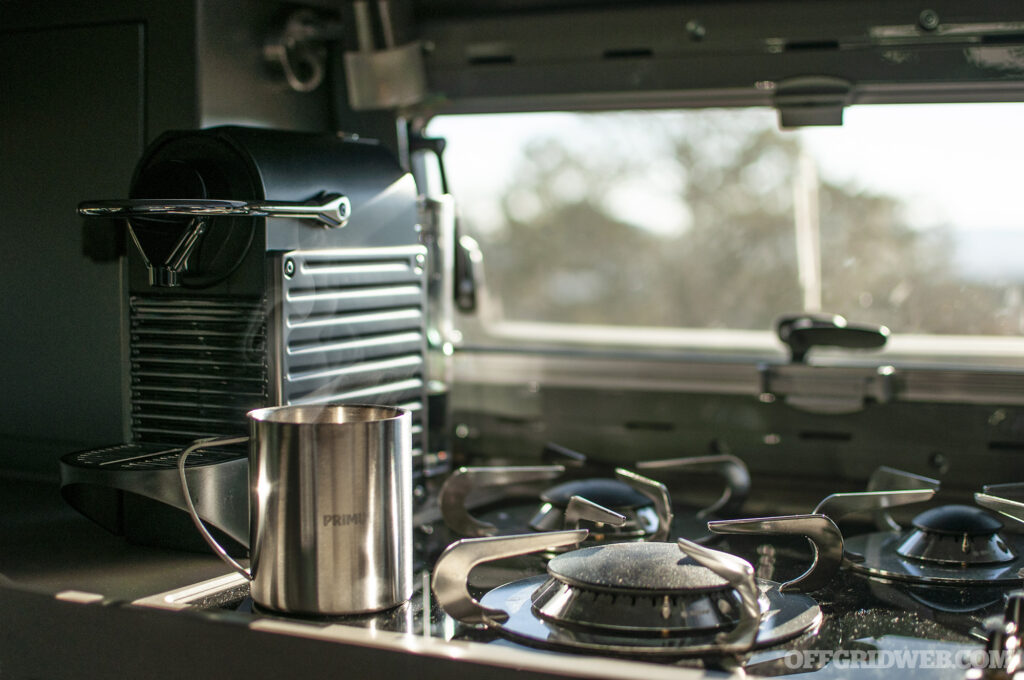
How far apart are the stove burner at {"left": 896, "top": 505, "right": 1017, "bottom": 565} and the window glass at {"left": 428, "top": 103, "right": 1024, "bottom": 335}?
1.96 feet

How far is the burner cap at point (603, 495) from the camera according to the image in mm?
1224

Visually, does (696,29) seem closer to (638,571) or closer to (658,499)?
(658,499)

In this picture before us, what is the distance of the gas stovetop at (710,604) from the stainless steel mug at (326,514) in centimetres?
2

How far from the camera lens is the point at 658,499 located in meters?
1.22

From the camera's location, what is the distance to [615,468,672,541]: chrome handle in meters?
1.19

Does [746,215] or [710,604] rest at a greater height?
[746,215]

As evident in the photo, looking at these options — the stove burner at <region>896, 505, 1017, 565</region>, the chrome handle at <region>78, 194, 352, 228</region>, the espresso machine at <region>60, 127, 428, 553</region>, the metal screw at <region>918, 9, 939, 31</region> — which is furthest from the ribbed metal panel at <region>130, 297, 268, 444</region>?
the metal screw at <region>918, 9, 939, 31</region>

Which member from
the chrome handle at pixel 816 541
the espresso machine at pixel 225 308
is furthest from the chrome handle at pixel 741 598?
the espresso machine at pixel 225 308

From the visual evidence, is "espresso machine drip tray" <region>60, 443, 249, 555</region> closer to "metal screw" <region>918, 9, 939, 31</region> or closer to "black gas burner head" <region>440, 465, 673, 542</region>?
"black gas burner head" <region>440, 465, 673, 542</region>

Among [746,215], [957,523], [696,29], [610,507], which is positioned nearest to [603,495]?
[610,507]

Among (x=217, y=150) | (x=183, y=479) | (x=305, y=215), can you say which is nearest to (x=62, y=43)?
(x=217, y=150)

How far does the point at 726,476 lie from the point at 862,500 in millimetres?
262

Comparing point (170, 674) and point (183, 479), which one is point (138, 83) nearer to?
point (183, 479)

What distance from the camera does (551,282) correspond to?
9.55 ft
